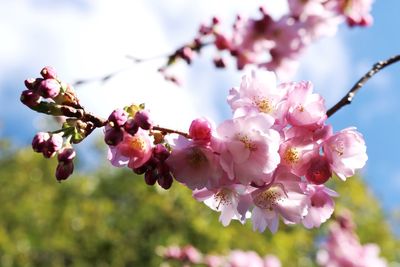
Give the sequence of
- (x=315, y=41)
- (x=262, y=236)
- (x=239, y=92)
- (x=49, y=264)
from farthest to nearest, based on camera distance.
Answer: (x=49, y=264), (x=262, y=236), (x=315, y=41), (x=239, y=92)

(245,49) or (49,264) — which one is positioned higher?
(245,49)

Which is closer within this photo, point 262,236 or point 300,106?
point 300,106

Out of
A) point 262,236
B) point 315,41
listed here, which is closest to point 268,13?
point 315,41

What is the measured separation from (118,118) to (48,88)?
0.15 m

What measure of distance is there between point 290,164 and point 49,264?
39.0 feet

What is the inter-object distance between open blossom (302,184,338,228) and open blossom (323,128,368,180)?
7 cm

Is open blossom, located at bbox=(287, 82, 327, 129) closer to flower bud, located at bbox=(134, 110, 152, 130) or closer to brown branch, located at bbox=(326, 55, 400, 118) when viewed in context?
brown branch, located at bbox=(326, 55, 400, 118)

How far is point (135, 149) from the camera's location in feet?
4.22

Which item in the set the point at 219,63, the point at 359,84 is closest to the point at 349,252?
the point at 219,63

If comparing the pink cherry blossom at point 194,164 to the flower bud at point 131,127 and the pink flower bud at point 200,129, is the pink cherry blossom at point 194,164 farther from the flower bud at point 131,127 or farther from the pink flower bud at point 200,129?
the flower bud at point 131,127

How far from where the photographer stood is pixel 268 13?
3.34 meters

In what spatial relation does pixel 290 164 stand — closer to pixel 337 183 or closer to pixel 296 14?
pixel 296 14

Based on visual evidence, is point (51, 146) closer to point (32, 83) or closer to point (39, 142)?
point (39, 142)

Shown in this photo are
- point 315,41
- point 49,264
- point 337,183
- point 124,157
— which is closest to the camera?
point 124,157
